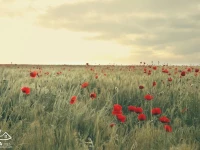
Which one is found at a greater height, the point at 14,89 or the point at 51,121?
the point at 14,89

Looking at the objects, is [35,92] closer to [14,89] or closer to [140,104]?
[14,89]

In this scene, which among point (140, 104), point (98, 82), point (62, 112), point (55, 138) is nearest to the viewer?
point (55, 138)

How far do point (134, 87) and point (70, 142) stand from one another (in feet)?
9.88

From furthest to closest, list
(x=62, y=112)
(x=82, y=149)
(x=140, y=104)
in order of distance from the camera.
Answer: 1. (x=140, y=104)
2. (x=62, y=112)
3. (x=82, y=149)

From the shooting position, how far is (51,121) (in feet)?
Answer: 10.6

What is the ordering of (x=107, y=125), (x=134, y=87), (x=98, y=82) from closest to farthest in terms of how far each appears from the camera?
(x=107, y=125) → (x=134, y=87) → (x=98, y=82)

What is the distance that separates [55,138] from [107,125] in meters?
0.72

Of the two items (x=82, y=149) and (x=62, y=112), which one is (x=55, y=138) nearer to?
Result: (x=82, y=149)

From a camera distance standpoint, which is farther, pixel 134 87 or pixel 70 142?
pixel 134 87

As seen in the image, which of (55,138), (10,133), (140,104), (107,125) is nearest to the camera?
(55,138)

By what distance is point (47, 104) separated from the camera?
13.0 ft

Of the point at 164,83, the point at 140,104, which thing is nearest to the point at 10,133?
the point at 140,104

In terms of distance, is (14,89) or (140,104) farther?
(140,104)

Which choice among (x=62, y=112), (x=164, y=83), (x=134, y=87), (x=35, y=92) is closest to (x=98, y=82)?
(x=134, y=87)
